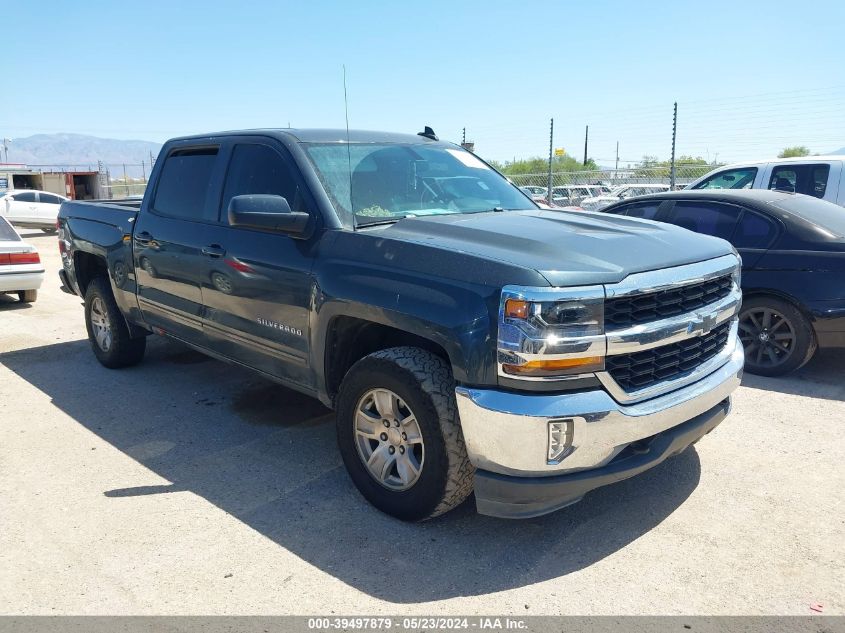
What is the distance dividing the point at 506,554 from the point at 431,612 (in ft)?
1.84

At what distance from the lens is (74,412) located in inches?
208

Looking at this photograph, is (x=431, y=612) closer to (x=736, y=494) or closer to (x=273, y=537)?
(x=273, y=537)

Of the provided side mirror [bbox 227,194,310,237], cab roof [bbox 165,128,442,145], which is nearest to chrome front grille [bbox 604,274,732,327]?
side mirror [bbox 227,194,310,237]

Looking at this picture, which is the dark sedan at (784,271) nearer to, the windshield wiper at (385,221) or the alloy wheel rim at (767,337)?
the alloy wheel rim at (767,337)

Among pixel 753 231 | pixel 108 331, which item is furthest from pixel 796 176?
pixel 108 331

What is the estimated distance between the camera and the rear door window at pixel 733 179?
30.3ft

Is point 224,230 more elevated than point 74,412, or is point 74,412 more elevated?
point 224,230

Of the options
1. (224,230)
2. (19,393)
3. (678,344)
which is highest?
(224,230)

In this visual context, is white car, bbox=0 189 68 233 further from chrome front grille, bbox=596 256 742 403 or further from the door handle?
chrome front grille, bbox=596 256 742 403

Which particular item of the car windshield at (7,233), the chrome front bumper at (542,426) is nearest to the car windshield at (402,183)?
the chrome front bumper at (542,426)

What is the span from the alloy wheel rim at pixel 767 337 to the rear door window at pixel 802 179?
357 centimetres

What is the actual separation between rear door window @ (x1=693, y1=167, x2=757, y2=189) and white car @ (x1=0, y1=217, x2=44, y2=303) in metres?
9.07

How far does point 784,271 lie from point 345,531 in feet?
14.2
